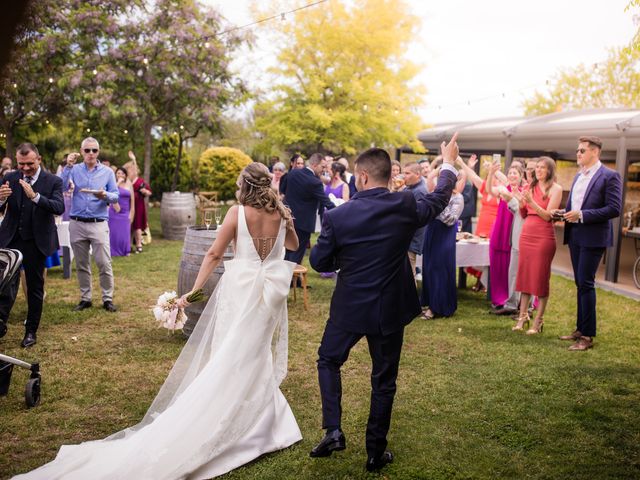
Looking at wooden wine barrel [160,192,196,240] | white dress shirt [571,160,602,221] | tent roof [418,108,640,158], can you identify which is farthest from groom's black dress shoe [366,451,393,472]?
wooden wine barrel [160,192,196,240]

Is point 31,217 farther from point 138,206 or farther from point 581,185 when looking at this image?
point 138,206

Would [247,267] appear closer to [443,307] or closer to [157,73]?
[443,307]

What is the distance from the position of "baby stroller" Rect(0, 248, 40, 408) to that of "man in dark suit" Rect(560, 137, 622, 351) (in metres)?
5.20

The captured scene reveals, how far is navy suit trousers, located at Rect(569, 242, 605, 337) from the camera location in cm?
675

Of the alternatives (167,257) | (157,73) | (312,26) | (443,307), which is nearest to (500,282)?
(443,307)

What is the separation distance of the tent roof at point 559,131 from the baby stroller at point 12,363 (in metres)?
9.61

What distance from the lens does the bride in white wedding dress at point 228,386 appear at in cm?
Result: 391

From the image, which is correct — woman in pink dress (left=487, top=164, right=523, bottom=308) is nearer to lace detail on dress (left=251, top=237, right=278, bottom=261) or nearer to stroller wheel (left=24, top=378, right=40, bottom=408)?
lace detail on dress (left=251, top=237, right=278, bottom=261)

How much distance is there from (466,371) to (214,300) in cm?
281

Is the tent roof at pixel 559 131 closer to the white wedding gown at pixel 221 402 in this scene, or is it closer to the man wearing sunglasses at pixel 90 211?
the man wearing sunglasses at pixel 90 211

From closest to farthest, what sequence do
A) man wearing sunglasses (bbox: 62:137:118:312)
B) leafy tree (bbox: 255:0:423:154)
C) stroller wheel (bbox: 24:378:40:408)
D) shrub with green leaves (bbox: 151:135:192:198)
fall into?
stroller wheel (bbox: 24:378:40:408)
man wearing sunglasses (bbox: 62:137:118:312)
leafy tree (bbox: 255:0:423:154)
shrub with green leaves (bbox: 151:135:192:198)

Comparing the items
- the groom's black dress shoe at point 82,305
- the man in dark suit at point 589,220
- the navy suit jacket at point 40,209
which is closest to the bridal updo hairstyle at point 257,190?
the navy suit jacket at point 40,209

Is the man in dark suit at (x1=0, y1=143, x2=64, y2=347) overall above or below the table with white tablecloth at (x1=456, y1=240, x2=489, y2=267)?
above

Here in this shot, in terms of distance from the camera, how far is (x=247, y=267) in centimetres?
452
